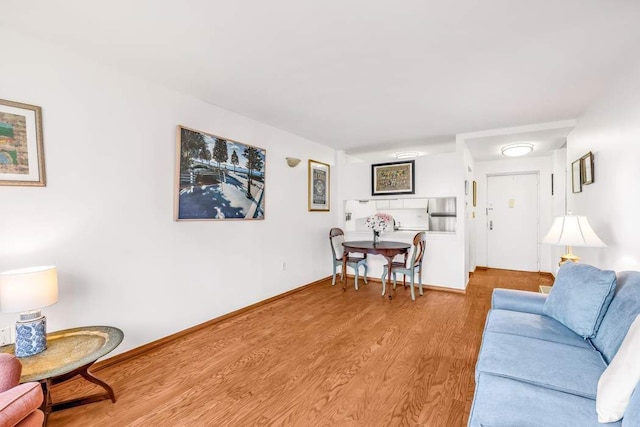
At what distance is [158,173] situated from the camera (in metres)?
2.69

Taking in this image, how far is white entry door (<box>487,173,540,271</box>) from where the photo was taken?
18.7ft

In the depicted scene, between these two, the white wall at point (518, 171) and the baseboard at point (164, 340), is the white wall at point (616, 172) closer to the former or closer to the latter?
the white wall at point (518, 171)

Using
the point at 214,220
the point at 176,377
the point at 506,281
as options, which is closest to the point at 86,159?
the point at 214,220

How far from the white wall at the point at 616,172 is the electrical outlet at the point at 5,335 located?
13.7ft

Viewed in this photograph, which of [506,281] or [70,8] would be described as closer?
[70,8]

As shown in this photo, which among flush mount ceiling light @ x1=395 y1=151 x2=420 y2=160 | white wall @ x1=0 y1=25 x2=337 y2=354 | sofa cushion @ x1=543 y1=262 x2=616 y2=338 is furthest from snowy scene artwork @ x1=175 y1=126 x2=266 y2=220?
sofa cushion @ x1=543 y1=262 x2=616 y2=338

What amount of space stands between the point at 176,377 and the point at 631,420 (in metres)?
2.45

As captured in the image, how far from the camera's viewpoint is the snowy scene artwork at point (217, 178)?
2863 mm

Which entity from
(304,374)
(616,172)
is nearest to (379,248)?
(304,374)

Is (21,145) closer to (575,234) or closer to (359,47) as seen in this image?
(359,47)

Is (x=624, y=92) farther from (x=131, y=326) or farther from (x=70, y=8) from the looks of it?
(x=131, y=326)

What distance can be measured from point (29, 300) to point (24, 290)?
0.06m

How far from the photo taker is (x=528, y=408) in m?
1.15

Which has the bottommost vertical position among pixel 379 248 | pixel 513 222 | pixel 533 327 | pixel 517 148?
pixel 533 327
